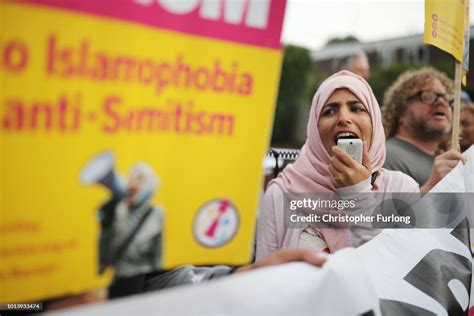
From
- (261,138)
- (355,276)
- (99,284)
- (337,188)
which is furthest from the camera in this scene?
(337,188)

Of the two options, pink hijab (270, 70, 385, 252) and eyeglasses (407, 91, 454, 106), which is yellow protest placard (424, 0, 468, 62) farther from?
eyeglasses (407, 91, 454, 106)

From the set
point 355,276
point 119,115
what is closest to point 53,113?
point 119,115

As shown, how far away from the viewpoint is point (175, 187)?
3.74ft

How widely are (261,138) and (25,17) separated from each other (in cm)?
55

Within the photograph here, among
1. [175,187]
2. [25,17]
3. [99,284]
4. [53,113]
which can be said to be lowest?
[99,284]

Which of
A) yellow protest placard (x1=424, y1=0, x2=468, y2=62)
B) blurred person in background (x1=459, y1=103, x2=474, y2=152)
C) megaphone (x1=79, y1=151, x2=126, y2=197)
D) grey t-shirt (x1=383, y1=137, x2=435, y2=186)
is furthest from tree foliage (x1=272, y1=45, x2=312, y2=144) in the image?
megaphone (x1=79, y1=151, x2=126, y2=197)

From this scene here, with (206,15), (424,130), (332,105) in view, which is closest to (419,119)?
(424,130)

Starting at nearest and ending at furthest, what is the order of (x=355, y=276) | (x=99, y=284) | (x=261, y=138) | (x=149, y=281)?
1. (x=99, y=284)
2. (x=261, y=138)
3. (x=355, y=276)
4. (x=149, y=281)

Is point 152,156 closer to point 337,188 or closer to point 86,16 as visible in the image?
point 86,16

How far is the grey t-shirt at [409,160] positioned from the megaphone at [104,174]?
77.4 inches

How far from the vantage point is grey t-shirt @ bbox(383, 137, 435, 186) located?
2801 millimetres

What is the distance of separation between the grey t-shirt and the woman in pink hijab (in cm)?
82

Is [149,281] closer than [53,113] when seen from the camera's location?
No

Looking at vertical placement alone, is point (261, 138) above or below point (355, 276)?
above
